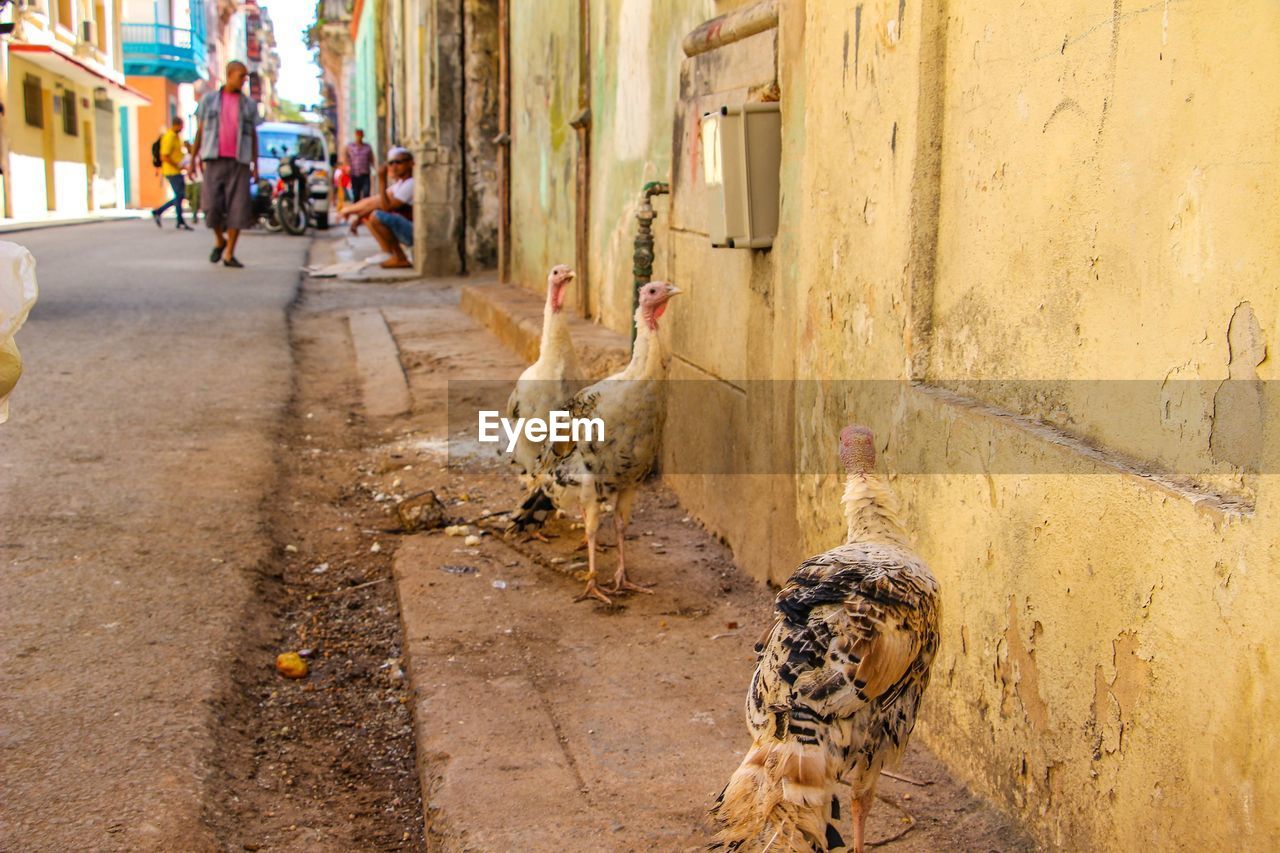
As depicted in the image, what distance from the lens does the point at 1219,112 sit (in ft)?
6.65

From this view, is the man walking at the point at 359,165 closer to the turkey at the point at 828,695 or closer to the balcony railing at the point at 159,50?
the balcony railing at the point at 159,50

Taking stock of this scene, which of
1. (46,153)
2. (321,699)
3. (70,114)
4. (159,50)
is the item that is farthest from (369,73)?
(321,699)

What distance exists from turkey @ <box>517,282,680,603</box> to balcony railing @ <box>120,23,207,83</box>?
5049 centimetres

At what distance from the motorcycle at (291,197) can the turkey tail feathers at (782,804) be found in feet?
74.1

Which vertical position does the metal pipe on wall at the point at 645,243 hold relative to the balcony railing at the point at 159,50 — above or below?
below

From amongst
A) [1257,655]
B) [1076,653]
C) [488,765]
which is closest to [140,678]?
[488,765]

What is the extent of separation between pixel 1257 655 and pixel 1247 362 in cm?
45

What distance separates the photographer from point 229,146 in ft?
45.3

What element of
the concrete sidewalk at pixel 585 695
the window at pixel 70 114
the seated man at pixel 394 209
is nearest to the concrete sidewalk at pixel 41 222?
the window at pixel 70 114

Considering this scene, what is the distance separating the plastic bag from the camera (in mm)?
2594

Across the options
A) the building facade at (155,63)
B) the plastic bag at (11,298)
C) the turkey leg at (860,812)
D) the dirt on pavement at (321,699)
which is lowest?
the dirt on pavement at (321,699)

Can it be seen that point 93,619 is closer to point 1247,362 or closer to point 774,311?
point 774,311

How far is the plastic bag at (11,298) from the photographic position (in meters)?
2.59

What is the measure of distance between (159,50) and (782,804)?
175 ft
